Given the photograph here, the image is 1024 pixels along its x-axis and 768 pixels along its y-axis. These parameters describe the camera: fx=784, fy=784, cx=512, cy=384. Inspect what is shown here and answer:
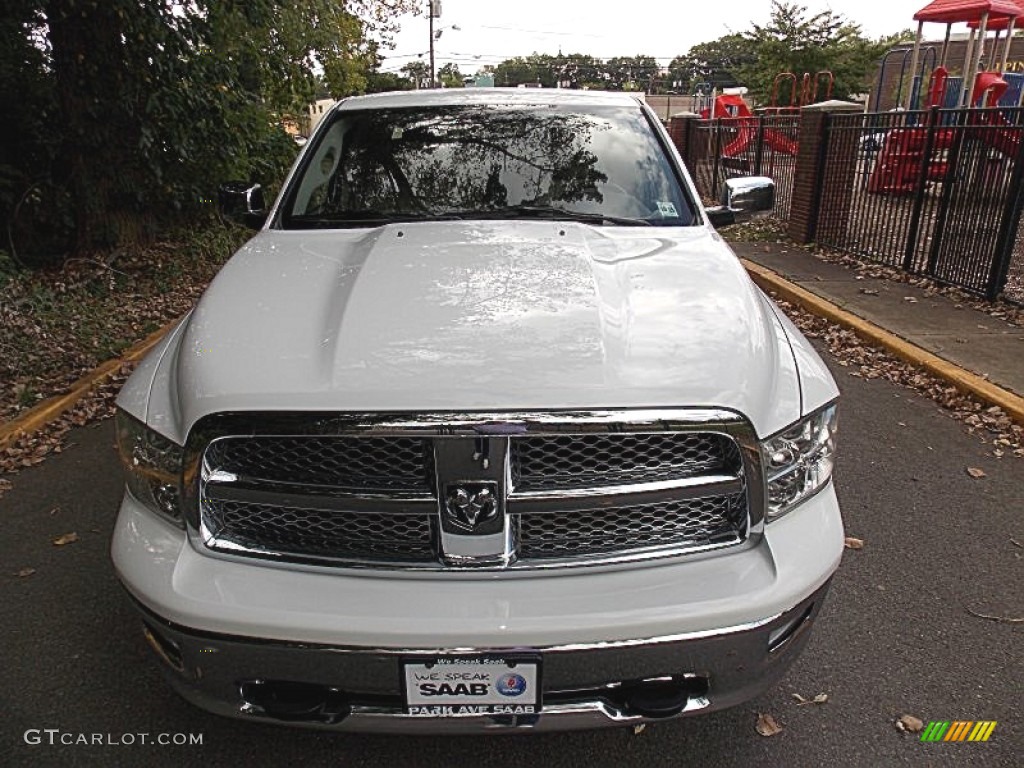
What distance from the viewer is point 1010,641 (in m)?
2.73

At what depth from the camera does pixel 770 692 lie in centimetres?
250

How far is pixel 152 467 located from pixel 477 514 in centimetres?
87

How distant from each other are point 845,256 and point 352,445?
9017 mm

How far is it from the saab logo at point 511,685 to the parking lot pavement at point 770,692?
0.59 m

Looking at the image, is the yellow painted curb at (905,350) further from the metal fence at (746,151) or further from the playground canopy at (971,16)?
the playground canopy at (971,16)

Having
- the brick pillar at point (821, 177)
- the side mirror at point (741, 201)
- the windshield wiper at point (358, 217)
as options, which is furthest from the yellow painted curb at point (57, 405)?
the brick pillar at point (821, 177)

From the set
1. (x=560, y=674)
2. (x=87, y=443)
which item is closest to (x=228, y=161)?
(x=87, y=443)

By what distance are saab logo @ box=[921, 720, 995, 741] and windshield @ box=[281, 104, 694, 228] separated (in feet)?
6.35

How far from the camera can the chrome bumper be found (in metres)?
1.76

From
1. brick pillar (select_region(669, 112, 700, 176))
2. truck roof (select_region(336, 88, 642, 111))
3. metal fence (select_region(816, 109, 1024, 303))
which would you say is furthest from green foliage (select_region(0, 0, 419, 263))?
brick pillar (select_region(669, 112, 700, 176))

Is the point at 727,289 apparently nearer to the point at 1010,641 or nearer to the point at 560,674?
the point at 560,674

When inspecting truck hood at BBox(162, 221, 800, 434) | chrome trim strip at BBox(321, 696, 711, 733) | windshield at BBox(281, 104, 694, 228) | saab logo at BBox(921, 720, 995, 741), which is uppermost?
windshield at BBox(281, 104, 694, 228)

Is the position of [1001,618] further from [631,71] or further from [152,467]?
[631,71]

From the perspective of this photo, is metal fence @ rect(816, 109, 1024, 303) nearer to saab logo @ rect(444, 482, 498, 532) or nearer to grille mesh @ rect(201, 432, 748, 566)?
grille mesh @ rect(201, 432, 748, 566)
